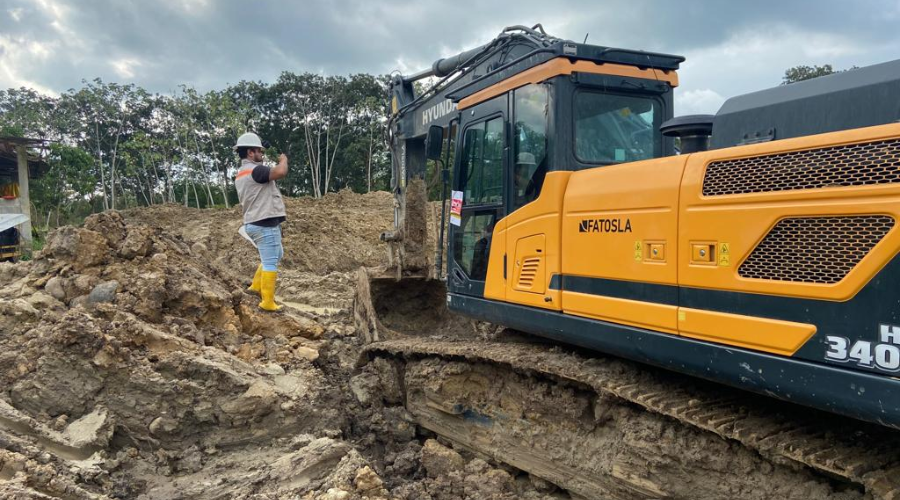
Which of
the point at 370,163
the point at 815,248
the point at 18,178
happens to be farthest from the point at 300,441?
the point at 370,163

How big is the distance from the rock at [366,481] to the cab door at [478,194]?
139 cm

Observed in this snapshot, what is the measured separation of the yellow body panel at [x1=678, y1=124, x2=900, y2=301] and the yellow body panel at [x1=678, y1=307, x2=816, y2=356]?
122 mm

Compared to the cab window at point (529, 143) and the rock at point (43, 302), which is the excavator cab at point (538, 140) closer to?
the cab window at point (529, 143)

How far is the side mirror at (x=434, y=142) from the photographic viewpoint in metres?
4.73

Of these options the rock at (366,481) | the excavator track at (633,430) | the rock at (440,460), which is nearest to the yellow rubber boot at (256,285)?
the excavator track at (633,430)

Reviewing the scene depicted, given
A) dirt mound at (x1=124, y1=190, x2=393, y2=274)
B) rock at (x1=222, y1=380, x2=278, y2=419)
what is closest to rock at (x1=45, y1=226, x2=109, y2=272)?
rock at (x1=222, y1=380, x2=278, y2=419)

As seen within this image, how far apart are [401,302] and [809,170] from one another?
14.5 feet

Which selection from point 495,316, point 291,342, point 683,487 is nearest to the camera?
point 683,487

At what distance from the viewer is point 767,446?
2.72 meters

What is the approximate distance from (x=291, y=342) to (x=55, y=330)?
2.03 m

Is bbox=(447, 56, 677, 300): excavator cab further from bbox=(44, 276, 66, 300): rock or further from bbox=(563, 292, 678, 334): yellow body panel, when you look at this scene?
bbox=(44, 276, 66, 300): rock

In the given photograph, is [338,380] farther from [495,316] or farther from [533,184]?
[533,184]

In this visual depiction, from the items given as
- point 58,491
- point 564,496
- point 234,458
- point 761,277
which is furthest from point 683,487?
point 58,491

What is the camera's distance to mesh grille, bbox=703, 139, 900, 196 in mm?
2168
